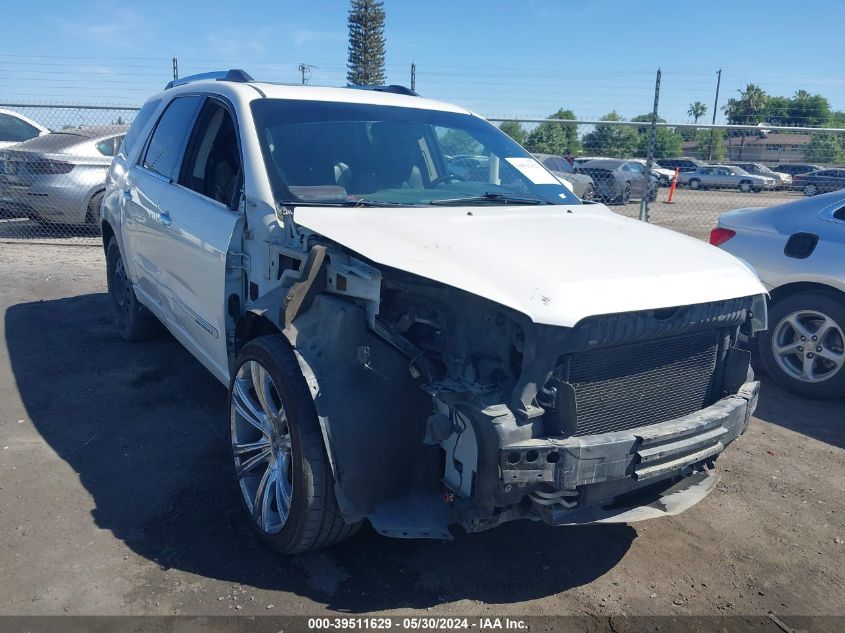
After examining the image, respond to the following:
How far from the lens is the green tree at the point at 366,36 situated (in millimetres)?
50094

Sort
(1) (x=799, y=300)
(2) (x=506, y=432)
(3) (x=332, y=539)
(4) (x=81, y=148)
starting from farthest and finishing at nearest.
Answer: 1. (4) (x=81, y=148)
2. (1) (x=799, y=300)
3. (3) (x=332, y=539)
4. (2) (x=506, y=432)

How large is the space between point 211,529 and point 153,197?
2441 millimetres

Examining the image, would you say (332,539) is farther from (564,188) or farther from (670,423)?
(564,188)

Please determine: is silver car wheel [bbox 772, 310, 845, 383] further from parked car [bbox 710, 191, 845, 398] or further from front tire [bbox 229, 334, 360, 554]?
front tire [bbox 229, 334, 360, 554]

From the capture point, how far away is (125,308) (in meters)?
6.09

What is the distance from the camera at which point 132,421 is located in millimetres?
4574

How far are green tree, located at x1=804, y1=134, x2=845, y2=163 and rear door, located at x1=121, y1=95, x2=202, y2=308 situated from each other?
1128 centimetres

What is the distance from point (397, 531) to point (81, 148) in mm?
10138

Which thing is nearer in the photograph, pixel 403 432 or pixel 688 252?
pixel 403 432

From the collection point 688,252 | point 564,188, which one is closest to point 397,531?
point 688,252

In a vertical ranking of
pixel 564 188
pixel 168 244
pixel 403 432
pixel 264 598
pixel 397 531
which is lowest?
pixel 264 598

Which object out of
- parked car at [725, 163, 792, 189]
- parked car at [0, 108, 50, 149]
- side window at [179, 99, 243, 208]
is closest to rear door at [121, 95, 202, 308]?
side window at [179, 99, 243, 208]

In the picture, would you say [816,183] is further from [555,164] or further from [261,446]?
[261,446]

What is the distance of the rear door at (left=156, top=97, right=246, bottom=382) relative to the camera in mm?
3652
